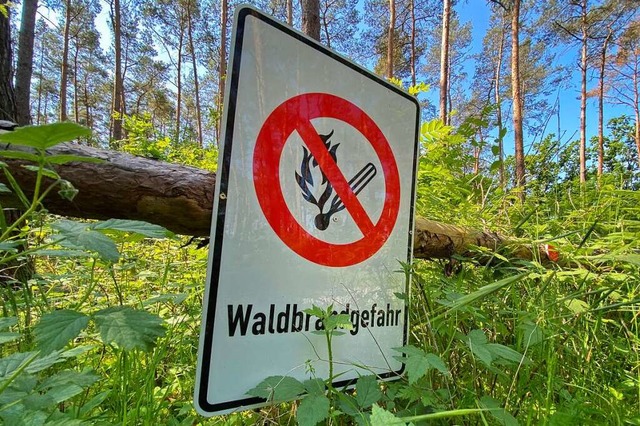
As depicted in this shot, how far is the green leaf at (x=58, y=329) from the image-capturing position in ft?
1.52

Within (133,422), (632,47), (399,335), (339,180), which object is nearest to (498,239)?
(399,335)

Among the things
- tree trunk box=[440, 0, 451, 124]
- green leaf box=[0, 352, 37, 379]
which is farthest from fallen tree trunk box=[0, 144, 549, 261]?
tree trunk box=[440, 0, 451, 124]

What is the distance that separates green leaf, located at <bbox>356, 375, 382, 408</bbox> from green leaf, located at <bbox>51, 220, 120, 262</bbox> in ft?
1.63

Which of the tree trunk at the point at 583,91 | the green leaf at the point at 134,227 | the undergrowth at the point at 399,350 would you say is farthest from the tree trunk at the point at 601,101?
the green leaf at the point at 134,227

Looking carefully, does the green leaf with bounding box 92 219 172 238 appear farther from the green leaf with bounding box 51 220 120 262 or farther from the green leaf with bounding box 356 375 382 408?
the green leaf with bounding box 356 375 382 408

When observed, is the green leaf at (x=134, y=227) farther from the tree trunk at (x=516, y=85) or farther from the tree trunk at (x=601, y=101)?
the tree trunk at (x=601, y=101)

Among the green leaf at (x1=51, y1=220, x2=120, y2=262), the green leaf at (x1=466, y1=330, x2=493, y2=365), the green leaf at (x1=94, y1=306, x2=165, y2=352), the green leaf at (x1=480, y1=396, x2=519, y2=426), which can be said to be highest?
the green leaf at (x1=51, y1=220, x2=120, y2=262)

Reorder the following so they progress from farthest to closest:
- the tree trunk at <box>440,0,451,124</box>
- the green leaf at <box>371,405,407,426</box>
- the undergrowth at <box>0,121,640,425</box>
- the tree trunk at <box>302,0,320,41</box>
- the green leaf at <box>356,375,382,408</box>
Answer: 1. the tree trunk at <box>440,0,451,124</box>
2. the tree trunk at <box>302,0,320,41</box>
3. the green leaf at <box>356,375,382,408</box>
4. the undergrowth at <box>0,121,640,425</box>
5. the green leaf at <box>371,405,407,426</box>

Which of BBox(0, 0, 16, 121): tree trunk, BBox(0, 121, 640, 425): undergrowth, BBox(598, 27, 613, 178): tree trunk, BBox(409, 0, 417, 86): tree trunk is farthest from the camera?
BBox(409, 0, 417, 86): tree trunk

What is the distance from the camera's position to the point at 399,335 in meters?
0.88

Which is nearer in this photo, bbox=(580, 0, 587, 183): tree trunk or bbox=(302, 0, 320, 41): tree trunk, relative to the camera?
bbox=(302, 0, 320, 41): tree trunk

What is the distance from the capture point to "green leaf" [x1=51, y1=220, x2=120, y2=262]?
0.45 meters

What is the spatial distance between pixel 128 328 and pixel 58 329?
0.35ft

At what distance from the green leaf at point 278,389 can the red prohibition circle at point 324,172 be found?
0.87ft
